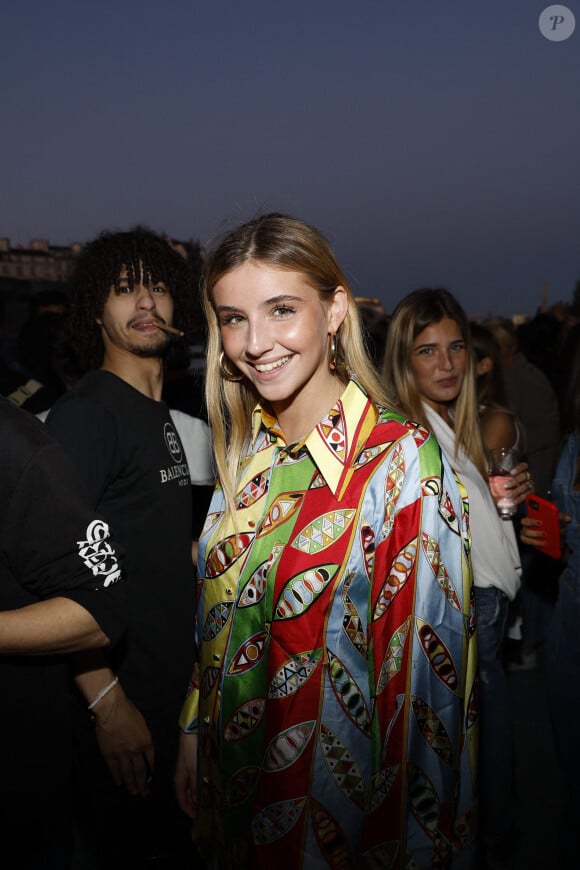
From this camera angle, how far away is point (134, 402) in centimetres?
233

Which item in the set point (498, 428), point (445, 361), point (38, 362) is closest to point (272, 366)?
point (445, 361)

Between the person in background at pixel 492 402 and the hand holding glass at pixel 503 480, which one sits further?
the person in background at pixel 492 402

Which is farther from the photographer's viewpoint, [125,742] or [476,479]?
[476,479]

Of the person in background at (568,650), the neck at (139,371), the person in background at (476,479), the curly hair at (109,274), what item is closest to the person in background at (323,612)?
the neck at (139,371)

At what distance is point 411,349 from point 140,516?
1.60 metres

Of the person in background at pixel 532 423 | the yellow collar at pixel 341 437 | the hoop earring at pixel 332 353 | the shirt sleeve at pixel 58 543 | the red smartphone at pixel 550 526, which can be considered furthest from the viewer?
the person in background at pixel 532 423

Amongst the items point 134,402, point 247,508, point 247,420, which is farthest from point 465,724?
point 134,402

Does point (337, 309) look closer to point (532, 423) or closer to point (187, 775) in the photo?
point (187, 775)

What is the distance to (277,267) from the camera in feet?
5.53

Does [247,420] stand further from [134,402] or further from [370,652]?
→ [370,652]

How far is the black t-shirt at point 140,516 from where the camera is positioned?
2.12 m

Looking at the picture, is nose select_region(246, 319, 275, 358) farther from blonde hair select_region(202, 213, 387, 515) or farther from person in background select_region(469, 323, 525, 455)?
person in background select_region(469, 323, 525, 455)

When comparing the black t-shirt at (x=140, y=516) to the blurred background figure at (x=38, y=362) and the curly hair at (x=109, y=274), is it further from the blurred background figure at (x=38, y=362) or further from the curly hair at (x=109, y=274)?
the blurred background figure at (x=38, y=362)

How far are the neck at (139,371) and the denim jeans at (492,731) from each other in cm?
156
